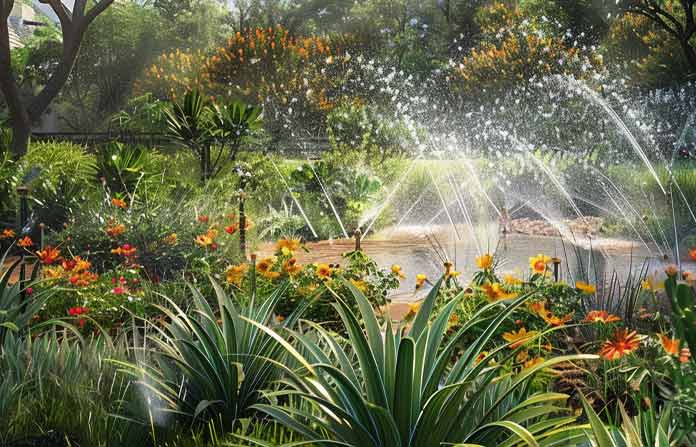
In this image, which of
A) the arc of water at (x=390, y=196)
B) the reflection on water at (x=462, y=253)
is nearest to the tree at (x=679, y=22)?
the arc of water at (x=390, y=196)

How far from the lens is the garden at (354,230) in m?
2.59

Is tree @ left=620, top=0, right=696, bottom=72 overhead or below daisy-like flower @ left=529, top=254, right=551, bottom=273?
overhead

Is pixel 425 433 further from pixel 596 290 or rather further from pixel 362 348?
pixel 596 290

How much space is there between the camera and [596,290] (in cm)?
421

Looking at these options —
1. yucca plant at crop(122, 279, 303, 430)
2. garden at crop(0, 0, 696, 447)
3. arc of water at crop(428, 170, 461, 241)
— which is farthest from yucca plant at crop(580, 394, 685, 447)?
arc of water at crop(428, 170, 461, 241)

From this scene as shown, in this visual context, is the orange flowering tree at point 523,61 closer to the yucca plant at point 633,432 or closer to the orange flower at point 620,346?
the orange flower at point 620,346

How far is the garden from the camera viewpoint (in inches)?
102

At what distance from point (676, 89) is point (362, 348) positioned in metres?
19.3

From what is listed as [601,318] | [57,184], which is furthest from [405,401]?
[57,184]

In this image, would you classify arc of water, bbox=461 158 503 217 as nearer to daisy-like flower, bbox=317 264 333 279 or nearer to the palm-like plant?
the palm-like plant

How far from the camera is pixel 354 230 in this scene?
11.0 m

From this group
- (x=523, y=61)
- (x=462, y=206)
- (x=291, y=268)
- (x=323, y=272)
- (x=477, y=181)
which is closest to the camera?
(x=323, y=272)

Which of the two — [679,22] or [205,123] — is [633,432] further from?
[679,22]

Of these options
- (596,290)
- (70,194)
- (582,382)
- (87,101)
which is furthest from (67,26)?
(87,101)
